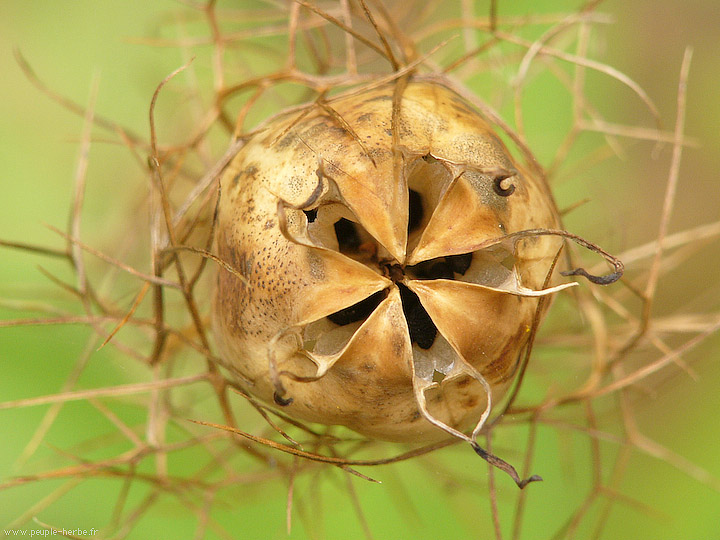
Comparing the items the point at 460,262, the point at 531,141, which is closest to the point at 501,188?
the point at 460,262

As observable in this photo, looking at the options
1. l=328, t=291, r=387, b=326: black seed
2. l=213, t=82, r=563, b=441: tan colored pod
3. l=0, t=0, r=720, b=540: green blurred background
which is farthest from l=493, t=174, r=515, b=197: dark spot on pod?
l=0, t=0, r=720, b=540: green blurred background

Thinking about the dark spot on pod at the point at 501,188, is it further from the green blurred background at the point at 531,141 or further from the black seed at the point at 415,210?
the green blurred background at the point at 531,141

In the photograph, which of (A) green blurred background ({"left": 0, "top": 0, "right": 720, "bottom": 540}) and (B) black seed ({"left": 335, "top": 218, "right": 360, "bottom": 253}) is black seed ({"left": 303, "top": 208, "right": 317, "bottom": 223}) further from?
(A) green blurred background ({"left": 0, "top": 0, "right": 720, "bottom": 540})

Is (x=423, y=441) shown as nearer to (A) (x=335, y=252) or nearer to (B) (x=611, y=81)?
(A) (x=335, y=252)

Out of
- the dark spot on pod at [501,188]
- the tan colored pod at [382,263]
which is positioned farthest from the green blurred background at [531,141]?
the dark spot on pod at [501,188]

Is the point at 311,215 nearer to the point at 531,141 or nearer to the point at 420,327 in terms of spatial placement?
the point at 420,327

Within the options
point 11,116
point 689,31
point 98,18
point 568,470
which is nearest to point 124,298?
point 11,116
